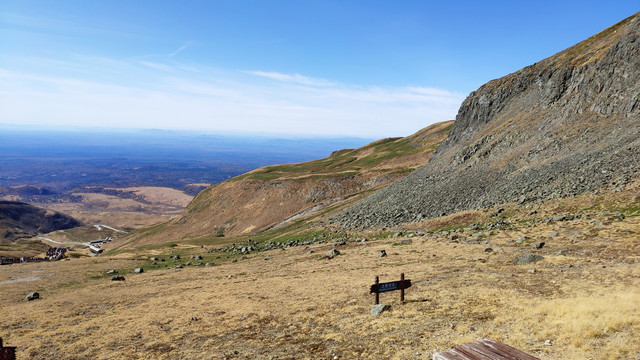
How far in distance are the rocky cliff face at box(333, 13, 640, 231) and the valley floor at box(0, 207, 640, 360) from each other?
10.4m

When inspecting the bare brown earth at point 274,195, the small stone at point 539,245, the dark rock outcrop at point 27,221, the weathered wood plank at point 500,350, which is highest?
the weathered wood plank at point 500,350

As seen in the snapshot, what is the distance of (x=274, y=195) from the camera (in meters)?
92.8

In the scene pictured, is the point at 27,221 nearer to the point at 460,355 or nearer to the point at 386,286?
the point at 386,286

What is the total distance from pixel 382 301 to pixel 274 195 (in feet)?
246

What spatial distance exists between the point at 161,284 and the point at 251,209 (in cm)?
5632

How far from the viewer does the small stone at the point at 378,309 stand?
1747cm

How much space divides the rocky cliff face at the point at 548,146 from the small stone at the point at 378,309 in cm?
2743

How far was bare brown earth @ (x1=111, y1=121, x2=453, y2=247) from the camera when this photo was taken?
279 ft

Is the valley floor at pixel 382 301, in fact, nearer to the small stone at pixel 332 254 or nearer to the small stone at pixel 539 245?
the small stone at pixel 539 245

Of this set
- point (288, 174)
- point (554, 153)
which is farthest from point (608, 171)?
point (288, 174)

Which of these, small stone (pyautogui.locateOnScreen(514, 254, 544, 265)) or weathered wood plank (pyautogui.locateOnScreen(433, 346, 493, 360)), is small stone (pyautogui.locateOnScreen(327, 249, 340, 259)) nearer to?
small stone (pyautogui.locateOnScreen(514, 254, 544, 265))

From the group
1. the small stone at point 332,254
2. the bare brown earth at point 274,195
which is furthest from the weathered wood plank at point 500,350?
the bare brown earth at point 274,195

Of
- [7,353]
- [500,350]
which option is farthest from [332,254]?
[500,350]

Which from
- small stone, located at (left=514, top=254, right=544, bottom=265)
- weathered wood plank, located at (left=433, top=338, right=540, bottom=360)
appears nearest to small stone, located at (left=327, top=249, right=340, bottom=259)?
small stone, located at (left=514, top=254, right=544, bottom=265)
